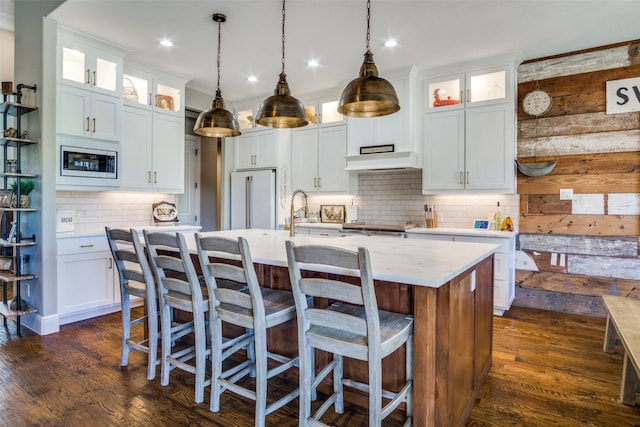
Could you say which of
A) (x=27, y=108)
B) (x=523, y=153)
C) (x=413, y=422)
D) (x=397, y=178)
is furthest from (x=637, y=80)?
(x=27, y=108)

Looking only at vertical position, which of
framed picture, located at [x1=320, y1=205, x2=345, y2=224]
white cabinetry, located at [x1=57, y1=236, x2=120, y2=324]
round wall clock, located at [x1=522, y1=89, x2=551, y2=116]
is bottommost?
white cabinetry, located at [x1=57, y1=236, x2=120, y2=324]

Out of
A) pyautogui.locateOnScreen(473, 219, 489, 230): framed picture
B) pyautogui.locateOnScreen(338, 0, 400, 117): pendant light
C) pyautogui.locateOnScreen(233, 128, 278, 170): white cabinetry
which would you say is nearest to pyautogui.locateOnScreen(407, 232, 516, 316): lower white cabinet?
pyautogui.locateOnScreen(473, 219, 489, 230): framed picture

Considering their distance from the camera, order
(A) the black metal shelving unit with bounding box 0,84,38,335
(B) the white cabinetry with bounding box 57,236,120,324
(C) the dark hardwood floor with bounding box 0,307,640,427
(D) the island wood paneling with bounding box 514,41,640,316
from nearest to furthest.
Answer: (C) the dark hardwood floor with bounding box 0,307,640,427 → (A) the black metal shelving unit with bounding box 0,84,38,335 → (B) the white cabinetry with bounding box 57,236,120,324 → (D) the island wood paneling with bounding box 514,41,640,316

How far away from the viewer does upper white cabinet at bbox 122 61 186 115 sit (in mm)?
4316

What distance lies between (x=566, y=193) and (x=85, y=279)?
5.06m

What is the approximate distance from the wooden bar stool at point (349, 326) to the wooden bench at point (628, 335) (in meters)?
1.01

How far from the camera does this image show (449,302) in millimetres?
1767

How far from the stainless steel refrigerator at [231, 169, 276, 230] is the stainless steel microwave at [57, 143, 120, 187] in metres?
1.89

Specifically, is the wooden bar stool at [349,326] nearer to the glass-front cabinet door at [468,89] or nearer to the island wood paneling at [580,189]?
the island wood paneling at [580,189]

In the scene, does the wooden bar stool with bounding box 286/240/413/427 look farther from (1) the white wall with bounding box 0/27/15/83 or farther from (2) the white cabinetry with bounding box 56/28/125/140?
(1) the white wall with bounding box 0/27/15/83

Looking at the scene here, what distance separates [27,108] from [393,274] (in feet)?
11.6

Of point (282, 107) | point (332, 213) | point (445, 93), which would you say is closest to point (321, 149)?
point (332, 213)

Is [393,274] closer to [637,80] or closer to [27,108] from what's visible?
[27,108]

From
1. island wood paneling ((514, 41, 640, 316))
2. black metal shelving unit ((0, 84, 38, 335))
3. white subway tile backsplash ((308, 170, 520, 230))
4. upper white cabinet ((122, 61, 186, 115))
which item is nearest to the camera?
black metal shelving unit ((0, 84, 38, 335))
